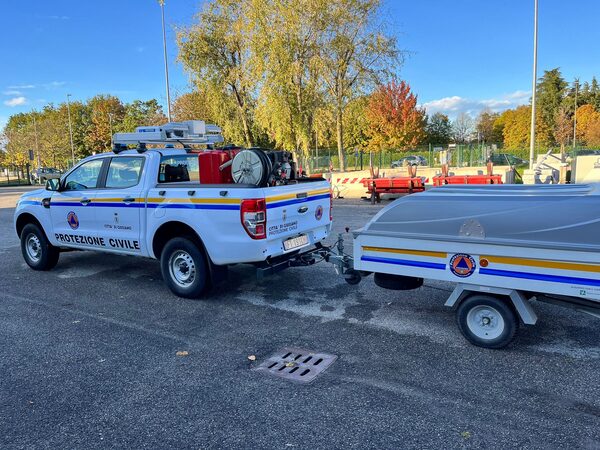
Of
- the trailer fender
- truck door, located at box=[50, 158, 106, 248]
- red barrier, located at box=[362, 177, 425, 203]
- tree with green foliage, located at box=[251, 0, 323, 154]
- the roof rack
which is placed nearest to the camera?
the trailer fender

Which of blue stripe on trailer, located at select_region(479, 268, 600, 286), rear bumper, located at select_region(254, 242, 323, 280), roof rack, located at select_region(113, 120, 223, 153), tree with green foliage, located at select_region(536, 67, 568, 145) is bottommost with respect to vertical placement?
rear bumper, located at select_region(254, 242, 323, 280)

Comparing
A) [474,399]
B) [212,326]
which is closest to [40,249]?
[212,326]

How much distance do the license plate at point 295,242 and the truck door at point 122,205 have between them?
2.03 meters

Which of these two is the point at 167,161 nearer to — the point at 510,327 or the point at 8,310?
the point at 8,310

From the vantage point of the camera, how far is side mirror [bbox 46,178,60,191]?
7.41 metres

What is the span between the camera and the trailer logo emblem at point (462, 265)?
4180 millimetres

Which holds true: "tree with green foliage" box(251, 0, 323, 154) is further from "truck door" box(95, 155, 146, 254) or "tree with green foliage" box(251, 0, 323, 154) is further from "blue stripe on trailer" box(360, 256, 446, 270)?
"blue stripe on trailer" box(360, 256, 446, 270)

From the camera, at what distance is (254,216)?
5.17 metres

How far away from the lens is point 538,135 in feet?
222

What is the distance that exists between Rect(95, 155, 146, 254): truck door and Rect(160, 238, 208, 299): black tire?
607 mm

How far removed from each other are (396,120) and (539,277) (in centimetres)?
5097

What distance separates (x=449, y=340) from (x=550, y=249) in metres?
1.31

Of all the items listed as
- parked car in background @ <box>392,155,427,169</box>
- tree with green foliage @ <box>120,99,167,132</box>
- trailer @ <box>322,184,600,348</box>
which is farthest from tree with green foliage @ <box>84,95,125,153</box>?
trailer @ <box>322,184,600,348</box>

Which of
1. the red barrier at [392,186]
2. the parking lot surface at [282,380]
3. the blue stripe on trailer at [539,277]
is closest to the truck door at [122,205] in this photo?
the parking lot surface at [282,380]
